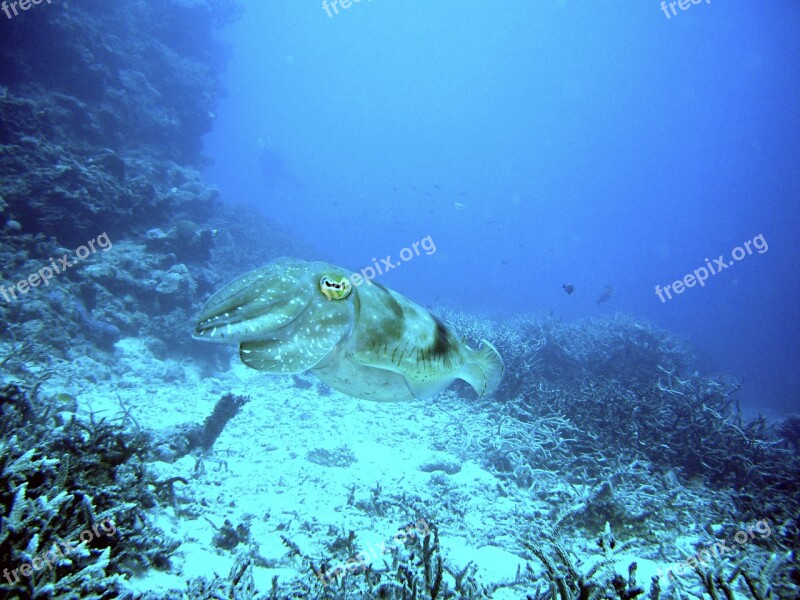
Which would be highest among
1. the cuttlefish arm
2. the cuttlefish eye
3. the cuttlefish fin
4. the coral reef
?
the cuttlefish fin

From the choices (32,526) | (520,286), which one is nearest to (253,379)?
(32,526)

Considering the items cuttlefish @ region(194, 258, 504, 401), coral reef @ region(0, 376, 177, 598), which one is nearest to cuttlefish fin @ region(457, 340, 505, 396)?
cuttlefish @ region(194, 258, 504, 401)

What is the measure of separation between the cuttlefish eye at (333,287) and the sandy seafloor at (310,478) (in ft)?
9.28

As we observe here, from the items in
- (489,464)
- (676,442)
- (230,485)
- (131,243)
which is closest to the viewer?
(230,485)

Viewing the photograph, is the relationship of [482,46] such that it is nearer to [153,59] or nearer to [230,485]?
[153,59]

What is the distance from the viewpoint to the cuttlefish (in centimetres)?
→ 239

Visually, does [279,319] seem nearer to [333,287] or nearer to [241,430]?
[333,287]

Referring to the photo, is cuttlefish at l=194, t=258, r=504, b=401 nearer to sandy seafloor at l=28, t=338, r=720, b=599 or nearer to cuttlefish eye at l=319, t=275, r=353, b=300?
cuttlefish eye at l=319, t=275, r=353, b=300

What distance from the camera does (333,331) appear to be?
105 inches

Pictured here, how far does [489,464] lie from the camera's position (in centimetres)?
685

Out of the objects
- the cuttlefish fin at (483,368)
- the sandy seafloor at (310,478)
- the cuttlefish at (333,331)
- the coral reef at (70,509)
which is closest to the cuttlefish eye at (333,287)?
the cuttlefish at (333,331)

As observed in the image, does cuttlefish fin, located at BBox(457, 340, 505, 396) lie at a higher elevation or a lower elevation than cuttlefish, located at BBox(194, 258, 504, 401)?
higher

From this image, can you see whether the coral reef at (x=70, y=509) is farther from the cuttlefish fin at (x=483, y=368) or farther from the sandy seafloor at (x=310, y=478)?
the cuttlefish fin at (x=483, y=368)

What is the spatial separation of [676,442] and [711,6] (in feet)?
495
